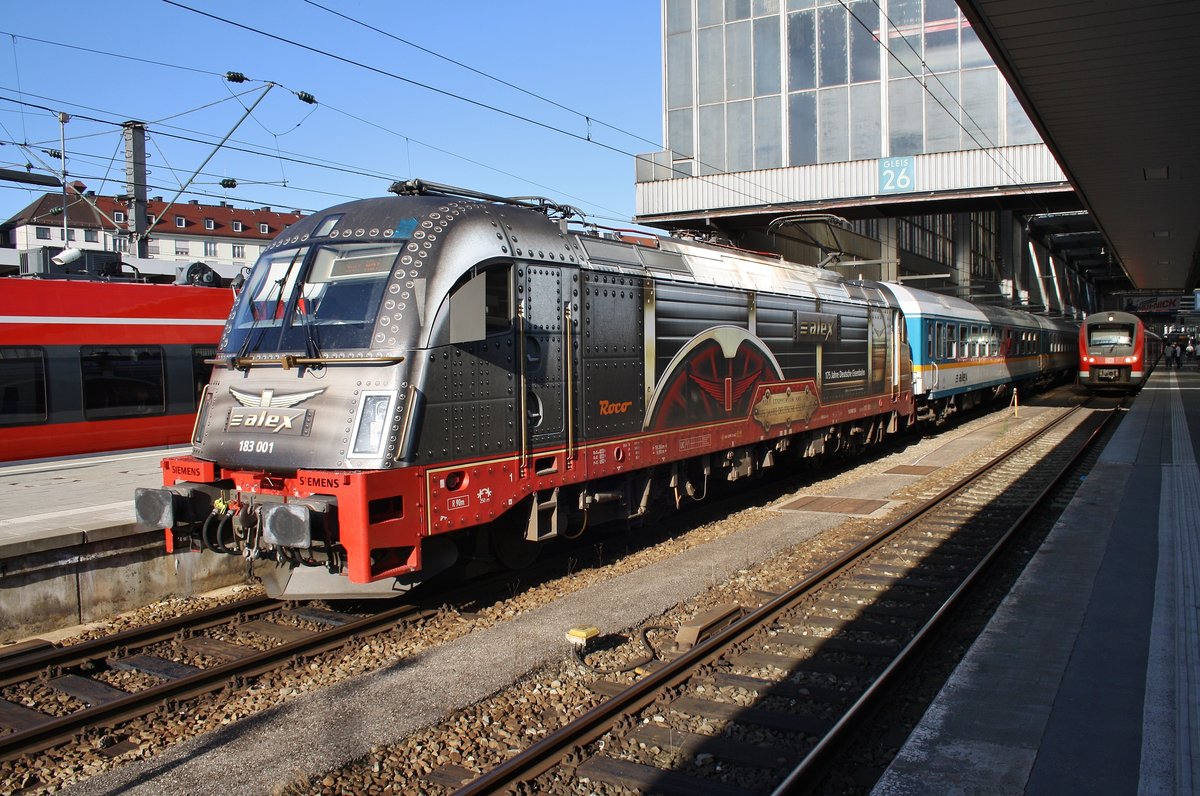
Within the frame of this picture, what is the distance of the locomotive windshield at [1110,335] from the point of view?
30609 mm

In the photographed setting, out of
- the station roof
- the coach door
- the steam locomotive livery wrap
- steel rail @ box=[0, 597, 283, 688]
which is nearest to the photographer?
steel rail @ box=[0, 597, 283, 688]

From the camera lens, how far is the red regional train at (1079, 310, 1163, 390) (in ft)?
100

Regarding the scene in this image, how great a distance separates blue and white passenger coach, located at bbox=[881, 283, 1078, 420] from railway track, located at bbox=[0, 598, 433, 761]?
1466 cm

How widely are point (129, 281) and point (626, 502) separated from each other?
33.5ft

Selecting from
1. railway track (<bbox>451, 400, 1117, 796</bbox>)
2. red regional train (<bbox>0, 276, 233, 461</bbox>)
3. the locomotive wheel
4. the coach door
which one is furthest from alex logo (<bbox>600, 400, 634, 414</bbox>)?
red regional train (<bbox>0, 276, 233, 461</bbox>)

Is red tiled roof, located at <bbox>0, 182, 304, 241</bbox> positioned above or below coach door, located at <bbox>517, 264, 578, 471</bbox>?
above

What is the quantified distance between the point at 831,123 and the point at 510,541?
22496mm

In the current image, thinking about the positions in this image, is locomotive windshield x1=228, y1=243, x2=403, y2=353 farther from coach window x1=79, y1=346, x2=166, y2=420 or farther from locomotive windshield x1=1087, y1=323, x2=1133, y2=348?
locomotive windshield x1=1087, y1=323, x2=1133, y2=348

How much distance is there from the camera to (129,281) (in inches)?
569

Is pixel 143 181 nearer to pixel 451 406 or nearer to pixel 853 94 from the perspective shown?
pixel 451 406

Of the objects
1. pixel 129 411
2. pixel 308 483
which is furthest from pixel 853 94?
pixel 308 483

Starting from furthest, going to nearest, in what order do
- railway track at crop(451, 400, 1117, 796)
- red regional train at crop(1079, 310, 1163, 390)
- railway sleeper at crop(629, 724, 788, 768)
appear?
1. red regional train at crop(1079, 310, 1163, 390)
2. railway sleeper at crop(629, 724, 788, 768)
3. railway track at crop(451, 400, 1117, 796)

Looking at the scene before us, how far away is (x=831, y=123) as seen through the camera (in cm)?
2667

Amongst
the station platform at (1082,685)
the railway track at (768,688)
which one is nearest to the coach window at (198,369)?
the railway track at (768,688)
